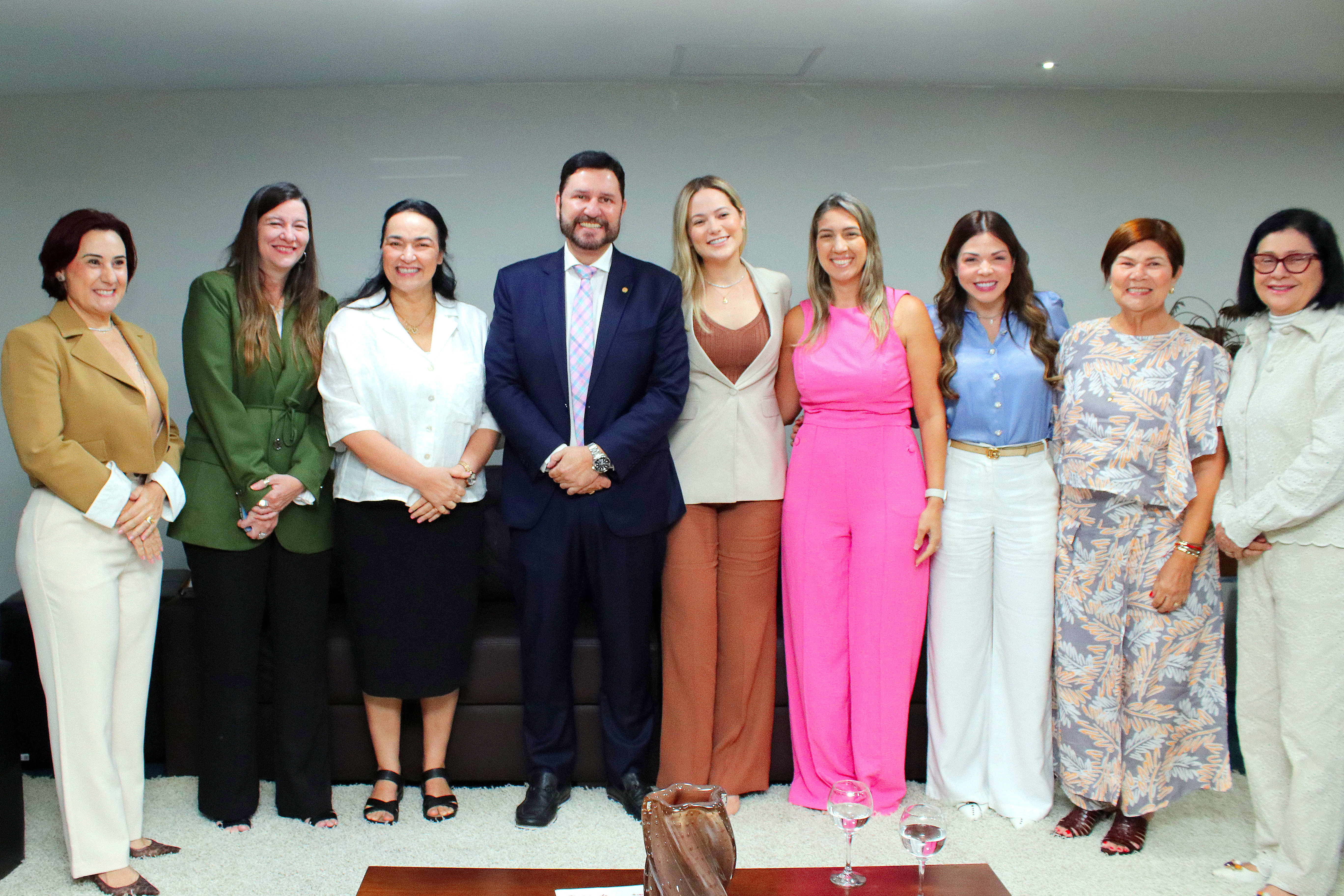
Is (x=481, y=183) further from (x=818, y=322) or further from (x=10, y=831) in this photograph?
(x=10, y=831)

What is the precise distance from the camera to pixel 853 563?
2871 millimetres

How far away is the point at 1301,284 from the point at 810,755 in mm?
1839

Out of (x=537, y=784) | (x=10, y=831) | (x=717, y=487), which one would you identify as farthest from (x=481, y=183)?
(x=10, y=831)

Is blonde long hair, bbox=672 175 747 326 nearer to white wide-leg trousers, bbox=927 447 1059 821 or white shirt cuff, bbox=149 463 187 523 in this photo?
white wide-leg trousers, bbox=927 447 1059 821

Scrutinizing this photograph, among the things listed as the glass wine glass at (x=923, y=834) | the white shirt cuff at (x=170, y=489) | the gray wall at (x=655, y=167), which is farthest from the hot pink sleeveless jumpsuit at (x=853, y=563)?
the white shirt cuff at (x=170, y=489)

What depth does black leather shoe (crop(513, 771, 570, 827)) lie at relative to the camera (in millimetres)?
2775

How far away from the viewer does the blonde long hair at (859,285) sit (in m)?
2.81

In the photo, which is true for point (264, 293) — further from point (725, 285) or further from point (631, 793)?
point (631, 793)

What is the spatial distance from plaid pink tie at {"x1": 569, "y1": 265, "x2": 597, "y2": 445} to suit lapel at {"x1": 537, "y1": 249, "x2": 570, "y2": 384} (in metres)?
0.02

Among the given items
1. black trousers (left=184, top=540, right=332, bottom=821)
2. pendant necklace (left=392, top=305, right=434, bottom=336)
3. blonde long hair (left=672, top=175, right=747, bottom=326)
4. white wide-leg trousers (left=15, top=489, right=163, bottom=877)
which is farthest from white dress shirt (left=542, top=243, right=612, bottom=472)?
white wide-leg trousers (left=15, top=489, right=163, bottom=877)

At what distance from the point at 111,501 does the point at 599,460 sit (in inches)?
48.0

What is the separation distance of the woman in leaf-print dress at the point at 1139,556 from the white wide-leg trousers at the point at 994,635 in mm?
70

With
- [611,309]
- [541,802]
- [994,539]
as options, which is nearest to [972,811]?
[994,539]

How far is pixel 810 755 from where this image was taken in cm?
295
